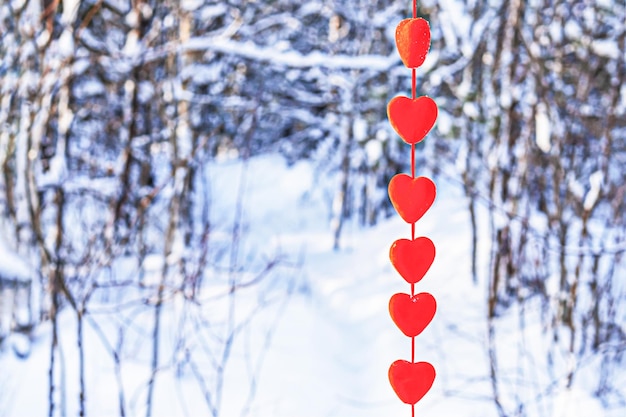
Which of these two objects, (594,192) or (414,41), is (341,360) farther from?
(414,41)

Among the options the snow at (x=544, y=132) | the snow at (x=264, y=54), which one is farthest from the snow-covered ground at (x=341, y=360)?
the snow at (x=264, y=54)

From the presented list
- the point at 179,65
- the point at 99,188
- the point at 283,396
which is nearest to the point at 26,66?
the point at 99,188

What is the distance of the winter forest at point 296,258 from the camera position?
3.05 meters

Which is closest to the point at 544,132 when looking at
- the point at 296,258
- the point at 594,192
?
the point at 594,192

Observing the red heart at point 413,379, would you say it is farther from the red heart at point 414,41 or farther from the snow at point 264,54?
the snow at point 264,54

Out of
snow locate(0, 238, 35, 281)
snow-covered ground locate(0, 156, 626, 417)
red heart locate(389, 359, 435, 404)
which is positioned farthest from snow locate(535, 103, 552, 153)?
red heart locate(389, 359, 435, 404)

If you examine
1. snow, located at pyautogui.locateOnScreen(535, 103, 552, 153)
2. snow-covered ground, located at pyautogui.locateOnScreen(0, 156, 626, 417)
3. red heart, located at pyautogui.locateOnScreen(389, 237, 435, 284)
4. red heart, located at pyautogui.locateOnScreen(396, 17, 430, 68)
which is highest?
snow, located at pyautogui.locateOnScreen(535, 103, 552, 153)

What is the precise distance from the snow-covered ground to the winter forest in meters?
0.02

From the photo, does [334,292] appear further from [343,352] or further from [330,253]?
[330,253]

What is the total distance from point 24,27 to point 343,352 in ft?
10.2

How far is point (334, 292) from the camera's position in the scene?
649 centimetres

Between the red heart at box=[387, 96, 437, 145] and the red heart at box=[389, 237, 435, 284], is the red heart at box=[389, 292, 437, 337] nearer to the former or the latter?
the red heart at box=[389, 237, 435, 284]

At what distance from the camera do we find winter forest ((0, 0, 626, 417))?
3047mm

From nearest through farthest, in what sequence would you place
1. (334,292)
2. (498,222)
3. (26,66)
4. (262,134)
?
(26,66)
(498,222)
(334,292)
(262,134)
